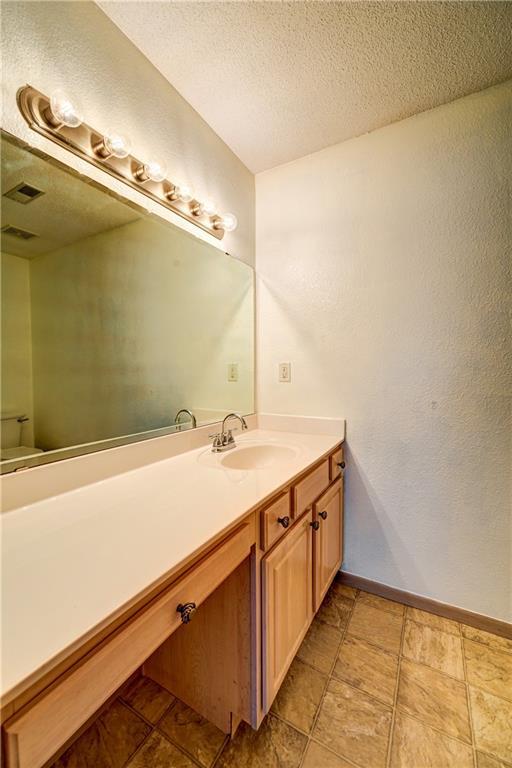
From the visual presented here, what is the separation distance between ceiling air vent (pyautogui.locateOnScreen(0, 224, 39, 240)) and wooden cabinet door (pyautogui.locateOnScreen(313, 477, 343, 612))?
4.29 ft

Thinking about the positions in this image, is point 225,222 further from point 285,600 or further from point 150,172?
point 285,600

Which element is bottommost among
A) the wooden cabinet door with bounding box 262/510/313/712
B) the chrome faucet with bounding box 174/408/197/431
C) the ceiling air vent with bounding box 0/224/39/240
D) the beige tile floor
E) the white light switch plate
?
the beige tile floor

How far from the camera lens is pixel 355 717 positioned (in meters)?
1.00

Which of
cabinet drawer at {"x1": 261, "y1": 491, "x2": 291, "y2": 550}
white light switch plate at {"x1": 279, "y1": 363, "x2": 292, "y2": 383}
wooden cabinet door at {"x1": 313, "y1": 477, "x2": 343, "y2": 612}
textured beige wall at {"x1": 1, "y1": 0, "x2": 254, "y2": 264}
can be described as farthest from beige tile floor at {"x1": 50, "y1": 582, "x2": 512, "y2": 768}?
textured beige wall at {"x1": 1, "y1": 0, "x2": 254, "y2": 264}

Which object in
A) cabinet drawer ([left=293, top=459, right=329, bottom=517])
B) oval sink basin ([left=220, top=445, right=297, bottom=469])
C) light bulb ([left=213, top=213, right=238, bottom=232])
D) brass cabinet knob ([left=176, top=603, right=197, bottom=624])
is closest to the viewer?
brass cabinet knob ([left=176, top=603, right=197, bottom=624])

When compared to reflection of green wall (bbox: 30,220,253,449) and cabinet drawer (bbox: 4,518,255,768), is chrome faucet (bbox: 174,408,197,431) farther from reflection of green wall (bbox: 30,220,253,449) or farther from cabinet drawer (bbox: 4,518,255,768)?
cabinet drawer (bbox: 4,518,255,768)

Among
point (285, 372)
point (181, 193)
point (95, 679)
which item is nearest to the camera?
point (95, 679)

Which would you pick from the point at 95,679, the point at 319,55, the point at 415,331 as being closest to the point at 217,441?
the point at 95,679

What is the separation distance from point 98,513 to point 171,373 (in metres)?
0.71

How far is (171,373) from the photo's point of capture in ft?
4.53

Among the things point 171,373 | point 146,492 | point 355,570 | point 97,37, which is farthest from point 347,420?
point 97,37

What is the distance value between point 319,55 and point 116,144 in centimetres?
84

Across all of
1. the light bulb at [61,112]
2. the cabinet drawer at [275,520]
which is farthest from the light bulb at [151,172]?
the cabinet drawer at [275,520]

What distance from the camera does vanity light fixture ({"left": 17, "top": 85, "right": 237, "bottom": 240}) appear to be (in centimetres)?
83
